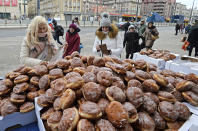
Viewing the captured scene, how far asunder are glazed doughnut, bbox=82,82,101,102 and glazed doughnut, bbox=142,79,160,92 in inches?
23.1

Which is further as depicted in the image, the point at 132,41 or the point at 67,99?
the point at 132,41

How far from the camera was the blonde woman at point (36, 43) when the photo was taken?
8.82 feet

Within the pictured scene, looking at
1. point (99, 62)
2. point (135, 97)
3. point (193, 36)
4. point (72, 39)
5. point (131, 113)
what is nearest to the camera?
point (131, 113)

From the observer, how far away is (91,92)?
1304 mm

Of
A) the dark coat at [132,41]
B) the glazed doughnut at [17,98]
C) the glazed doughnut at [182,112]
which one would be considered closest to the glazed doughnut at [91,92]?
the glazed doughnut at [17,98]

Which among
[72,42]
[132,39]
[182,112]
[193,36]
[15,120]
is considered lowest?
[15,120]

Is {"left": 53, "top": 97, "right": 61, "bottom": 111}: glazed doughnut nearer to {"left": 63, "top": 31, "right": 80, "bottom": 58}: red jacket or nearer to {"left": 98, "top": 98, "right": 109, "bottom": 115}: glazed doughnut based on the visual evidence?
{"left": 98, "top": 98, "right": 109, "bottom": 115}: glazed doughnut

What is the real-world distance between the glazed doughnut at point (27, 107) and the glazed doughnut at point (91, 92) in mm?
638

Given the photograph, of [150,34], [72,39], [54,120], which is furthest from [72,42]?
[150,34]

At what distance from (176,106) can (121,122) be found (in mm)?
718

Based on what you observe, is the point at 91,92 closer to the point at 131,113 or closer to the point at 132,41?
the point at 131,113

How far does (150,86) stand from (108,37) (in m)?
2.76

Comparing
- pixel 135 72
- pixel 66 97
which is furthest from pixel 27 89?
pixel 135 72

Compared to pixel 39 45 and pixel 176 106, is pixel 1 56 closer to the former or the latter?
pixel 39 45
